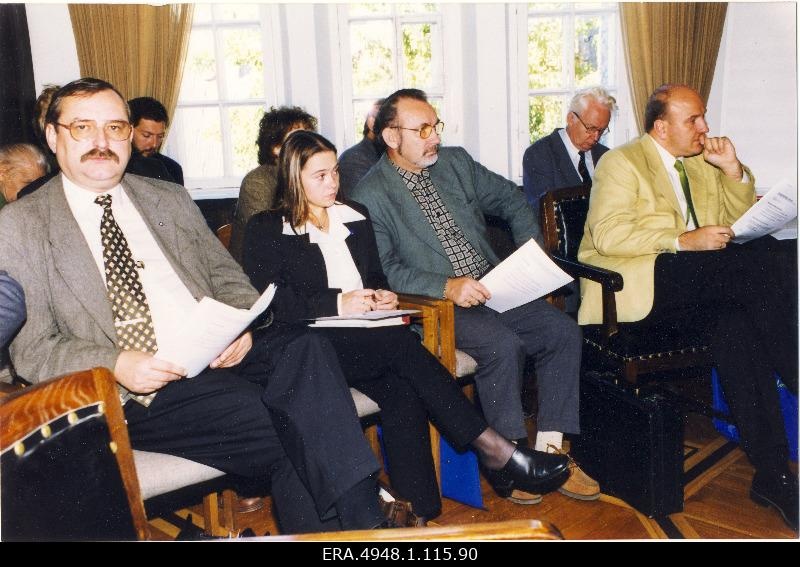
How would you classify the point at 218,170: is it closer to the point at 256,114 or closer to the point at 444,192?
the point at 256,114

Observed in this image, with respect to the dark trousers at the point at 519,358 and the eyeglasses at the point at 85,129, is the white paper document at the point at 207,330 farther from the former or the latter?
the dark trousers at the point at 519,358

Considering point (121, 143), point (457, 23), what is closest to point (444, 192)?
point (121, 143)

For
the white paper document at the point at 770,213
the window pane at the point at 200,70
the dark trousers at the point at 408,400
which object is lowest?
the dark trousers at the point at 408,400

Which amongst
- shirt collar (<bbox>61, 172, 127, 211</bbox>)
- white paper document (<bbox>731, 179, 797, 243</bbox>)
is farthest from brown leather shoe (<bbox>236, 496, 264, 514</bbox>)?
white paper document (<bbox>731, 179, 797, 243</bbox>)

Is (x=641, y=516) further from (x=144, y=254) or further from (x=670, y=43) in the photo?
(x=670, y=43)

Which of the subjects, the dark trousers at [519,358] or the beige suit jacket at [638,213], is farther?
the beige suit jacket at [638,213]

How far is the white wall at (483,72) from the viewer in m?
4.46

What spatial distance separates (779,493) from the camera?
2.12m

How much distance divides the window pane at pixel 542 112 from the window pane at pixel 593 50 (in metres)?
0.21

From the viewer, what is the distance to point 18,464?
0.89 metres

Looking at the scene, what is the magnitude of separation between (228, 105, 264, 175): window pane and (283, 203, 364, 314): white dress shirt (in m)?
2.68

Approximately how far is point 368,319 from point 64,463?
1180 mm

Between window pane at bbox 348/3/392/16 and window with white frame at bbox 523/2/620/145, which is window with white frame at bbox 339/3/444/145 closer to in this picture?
window pane at bbox 348/3/392/16

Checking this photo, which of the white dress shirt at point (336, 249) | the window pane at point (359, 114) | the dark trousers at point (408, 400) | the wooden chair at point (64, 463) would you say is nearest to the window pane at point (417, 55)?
the window pane at point (359, 114)
